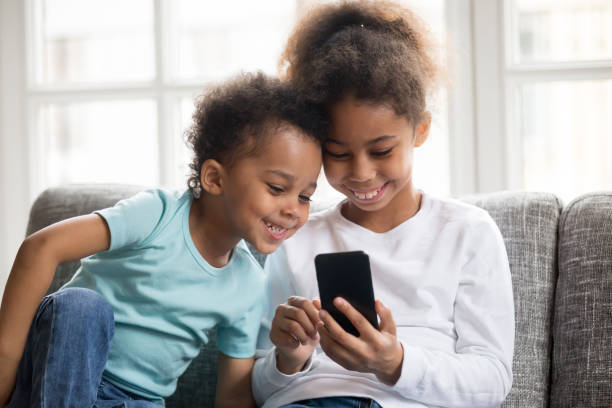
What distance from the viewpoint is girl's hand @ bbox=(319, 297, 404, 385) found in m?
1.20

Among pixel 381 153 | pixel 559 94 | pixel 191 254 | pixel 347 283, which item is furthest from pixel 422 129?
pixel 559 94

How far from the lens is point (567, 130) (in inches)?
92.7

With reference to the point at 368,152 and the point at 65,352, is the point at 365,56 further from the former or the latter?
the point at 65,352

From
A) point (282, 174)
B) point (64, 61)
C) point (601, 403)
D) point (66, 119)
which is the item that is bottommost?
point (601, 403)

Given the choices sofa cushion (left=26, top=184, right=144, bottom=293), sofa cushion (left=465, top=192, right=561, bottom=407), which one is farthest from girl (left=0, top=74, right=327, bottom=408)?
sofa cushion (left=465, top=192, right=561, bottom=407)

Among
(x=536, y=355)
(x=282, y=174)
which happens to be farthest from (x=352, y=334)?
(x=536, y=355)

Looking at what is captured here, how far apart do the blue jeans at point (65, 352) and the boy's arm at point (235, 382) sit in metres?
0.32

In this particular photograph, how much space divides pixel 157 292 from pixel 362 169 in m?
0.47

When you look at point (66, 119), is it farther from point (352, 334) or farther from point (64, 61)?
point (352, 334)

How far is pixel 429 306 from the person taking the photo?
136cm

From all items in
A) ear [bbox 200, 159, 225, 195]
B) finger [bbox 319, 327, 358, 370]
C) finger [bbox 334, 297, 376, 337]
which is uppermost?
ear [bbox 200, 159, 225, 195]

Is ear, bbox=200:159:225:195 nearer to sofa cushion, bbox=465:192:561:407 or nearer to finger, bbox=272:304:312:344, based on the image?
finger, bbox=272:304:312:344

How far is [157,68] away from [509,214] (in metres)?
1.54

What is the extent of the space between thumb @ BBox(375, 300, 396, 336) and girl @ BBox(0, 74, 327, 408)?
263mm
